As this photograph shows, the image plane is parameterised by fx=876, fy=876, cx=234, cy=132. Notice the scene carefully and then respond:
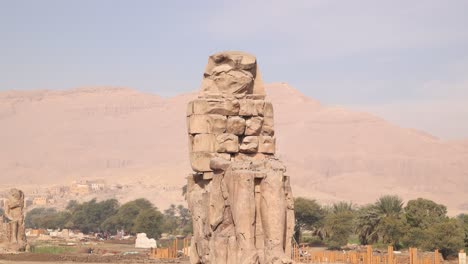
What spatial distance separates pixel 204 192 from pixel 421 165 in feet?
530

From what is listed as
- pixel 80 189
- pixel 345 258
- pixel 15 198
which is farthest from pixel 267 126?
pixel 80 189

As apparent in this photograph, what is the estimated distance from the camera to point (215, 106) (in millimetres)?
16969

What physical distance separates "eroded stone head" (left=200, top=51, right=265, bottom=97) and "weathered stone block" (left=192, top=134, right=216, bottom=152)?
866mm

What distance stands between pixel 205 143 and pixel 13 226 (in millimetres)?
24625

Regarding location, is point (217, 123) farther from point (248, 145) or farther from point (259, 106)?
point (259, 106)

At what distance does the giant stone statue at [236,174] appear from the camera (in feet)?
51.3

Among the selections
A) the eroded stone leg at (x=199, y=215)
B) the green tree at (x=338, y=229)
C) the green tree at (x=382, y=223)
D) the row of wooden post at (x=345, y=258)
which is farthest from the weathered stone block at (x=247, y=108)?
the green tree at (x=338, y=229)

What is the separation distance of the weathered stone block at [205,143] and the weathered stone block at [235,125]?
0.37 metres

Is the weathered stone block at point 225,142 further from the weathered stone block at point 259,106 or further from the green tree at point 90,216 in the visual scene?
the green tree at point 90,216

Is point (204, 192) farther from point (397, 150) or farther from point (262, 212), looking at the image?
point (397, 150)

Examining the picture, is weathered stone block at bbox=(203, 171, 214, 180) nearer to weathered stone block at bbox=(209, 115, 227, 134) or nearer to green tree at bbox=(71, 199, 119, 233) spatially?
weathered stone block at bbox=(209, 115, 227, 134)

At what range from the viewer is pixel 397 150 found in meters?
189

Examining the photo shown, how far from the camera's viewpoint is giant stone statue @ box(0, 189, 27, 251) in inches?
1550

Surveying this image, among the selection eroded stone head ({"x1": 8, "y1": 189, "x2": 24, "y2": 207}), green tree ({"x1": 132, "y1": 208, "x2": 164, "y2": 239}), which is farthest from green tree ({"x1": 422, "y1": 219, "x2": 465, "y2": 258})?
green tree ({"x1": 132, "y1": 208, "x2": 164, "y2": 239})
